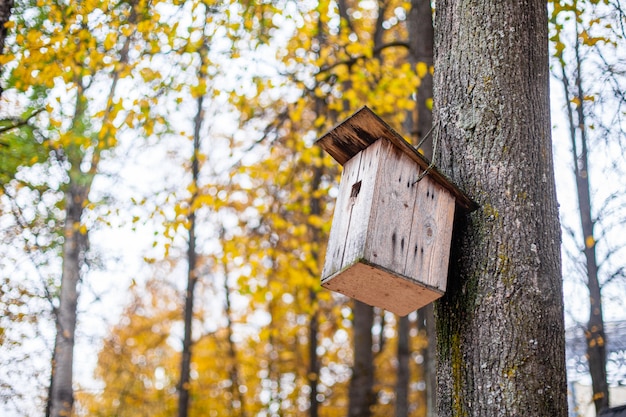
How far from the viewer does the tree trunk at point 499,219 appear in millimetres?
2689

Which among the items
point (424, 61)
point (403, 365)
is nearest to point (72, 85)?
point (424, 61)

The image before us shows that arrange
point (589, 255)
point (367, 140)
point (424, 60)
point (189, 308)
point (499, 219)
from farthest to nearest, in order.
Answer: point (189, 308), point (589, 255), point (424, 60), point (367, 140), point (499, 219)

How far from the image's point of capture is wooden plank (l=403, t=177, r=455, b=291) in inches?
115

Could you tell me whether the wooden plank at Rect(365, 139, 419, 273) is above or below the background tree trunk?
below

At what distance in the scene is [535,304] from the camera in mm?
2738

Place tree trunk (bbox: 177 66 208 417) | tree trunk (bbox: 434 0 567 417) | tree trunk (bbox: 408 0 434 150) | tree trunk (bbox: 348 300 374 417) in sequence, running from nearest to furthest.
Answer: tree trunk (bbox: 434 0 567 417)
tree trunk (bbox: 408 0 434 150)
tree trunk (bbox: 348 300 374 417)
tree trunk (bbox: 177 66 208 417)

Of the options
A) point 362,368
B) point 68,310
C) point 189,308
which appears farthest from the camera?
point 189,308

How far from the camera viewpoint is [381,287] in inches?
118

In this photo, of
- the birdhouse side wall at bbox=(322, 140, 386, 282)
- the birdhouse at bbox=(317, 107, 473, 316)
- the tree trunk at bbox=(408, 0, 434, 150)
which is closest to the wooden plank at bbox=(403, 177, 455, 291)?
the birdhouse at bbox=(317, 107, 473, 316)

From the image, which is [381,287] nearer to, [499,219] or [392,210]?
[392,210]

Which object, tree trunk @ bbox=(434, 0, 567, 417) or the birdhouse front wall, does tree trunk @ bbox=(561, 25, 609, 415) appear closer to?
tree trunk @ bbox=(434, 0, 567, 417)

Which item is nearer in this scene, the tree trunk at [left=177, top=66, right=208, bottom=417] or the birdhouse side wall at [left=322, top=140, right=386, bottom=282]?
the birdhouse side wall at [left=322, top=140, right=386, bottom=282]

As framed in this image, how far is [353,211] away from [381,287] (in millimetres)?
369

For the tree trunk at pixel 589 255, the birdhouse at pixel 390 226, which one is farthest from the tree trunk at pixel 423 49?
the birdhouse at pixel 390 226
